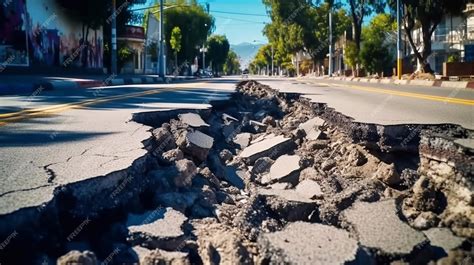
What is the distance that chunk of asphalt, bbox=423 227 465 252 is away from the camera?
2911 mm

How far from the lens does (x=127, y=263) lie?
2730mm

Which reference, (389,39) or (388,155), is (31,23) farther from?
(389,39)

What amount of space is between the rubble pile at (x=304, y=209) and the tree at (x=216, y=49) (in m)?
86.1

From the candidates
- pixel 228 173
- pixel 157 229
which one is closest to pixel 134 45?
pixel 228 173

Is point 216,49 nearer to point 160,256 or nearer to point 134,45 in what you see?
point 134,45

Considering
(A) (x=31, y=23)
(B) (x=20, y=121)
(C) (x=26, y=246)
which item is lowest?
(C) (x=26, y=246)

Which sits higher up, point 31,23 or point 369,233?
point 31,23

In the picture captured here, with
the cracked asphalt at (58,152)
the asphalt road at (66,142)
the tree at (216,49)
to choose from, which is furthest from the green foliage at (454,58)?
the tree at (216,49)

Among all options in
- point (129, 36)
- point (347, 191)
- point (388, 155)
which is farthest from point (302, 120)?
point (129, 36)

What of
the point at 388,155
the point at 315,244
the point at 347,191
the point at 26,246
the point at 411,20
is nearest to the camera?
the point at 26,246

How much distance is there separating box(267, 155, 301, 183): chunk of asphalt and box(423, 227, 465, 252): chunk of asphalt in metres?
2.30

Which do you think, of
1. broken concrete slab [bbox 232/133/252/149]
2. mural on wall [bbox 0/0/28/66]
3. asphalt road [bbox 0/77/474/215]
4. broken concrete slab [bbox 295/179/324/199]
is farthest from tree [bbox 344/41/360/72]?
broken concrete slab [bbox 295/179/324/199]

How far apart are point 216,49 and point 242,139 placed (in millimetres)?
86982

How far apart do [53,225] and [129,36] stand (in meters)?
41.3
